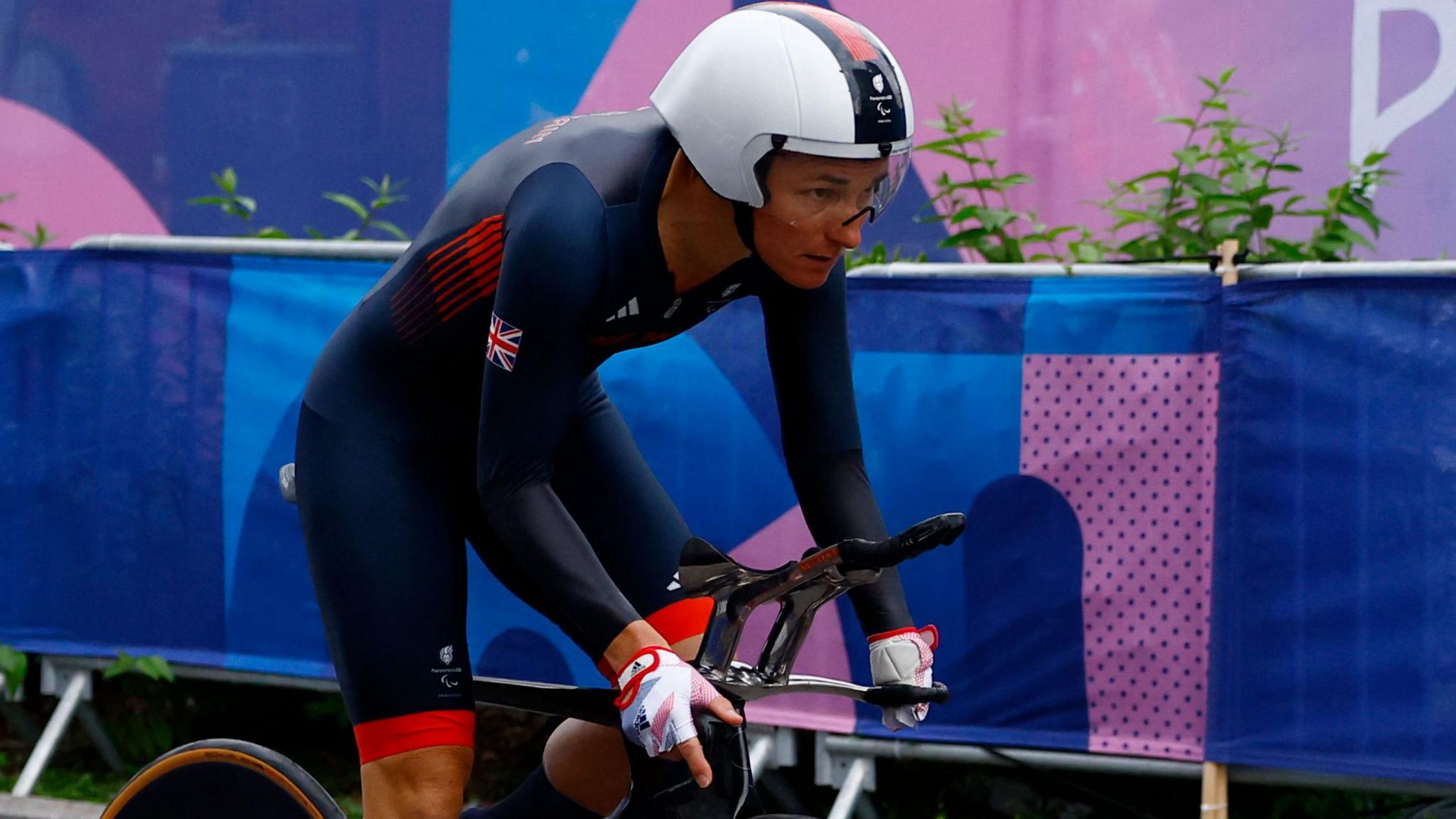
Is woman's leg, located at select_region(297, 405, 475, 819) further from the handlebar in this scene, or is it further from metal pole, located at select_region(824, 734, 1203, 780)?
metal pole, located at select_region(824, 734, 1203, 780)

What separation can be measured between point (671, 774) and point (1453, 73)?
4.69m

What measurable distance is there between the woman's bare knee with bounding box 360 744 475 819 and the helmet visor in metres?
1.14

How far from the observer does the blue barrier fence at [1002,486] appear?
4.47 meters

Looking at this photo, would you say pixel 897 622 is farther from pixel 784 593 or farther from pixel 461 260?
pixel 461 260

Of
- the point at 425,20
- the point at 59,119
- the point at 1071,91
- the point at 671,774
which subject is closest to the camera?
the point at 671,774

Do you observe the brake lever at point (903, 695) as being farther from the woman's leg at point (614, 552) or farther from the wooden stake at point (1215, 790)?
the wooden stake at point (1215, 790)

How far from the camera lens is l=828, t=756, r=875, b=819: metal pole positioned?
4.91m

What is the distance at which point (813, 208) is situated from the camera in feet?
8.45

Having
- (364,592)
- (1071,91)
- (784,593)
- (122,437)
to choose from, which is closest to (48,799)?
(122,437)

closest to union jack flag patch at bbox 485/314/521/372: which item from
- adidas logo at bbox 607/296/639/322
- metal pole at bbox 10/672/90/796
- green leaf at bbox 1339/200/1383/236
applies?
adidas logo at bbox 607/296/639/322

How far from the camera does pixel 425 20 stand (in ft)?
24.7

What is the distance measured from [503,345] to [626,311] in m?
0.27

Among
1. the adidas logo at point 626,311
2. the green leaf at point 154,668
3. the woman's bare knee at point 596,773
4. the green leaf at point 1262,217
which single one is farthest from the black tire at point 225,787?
the green leaf at point 1262,217

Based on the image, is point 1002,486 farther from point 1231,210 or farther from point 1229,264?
point 1231,210
